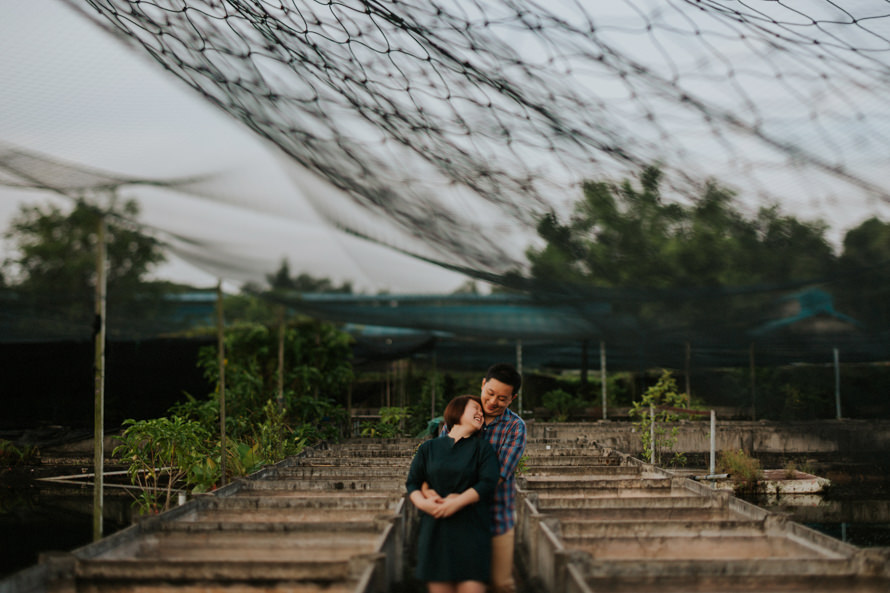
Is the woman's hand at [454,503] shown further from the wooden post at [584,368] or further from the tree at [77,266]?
the wooden post at [584,368]

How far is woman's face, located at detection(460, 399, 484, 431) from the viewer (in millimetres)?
3496

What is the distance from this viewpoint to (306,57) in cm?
482

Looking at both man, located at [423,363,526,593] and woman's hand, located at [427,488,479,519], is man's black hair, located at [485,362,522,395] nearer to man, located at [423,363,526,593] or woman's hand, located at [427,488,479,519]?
man, located at [423,363,526,593]

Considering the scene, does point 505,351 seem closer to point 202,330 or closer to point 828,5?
point 202,330

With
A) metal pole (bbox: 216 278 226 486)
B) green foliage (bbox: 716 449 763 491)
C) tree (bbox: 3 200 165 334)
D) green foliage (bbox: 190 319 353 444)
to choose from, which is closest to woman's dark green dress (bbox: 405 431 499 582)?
tree (bbox: 3 200 165 334)

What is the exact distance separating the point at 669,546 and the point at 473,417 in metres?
2.03

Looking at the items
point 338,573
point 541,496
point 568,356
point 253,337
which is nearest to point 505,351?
point 568,356

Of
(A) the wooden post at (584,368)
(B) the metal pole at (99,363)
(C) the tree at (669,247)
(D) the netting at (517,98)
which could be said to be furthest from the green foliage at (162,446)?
(A) the wooden post at (584,368)

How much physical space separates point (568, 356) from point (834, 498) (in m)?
6.89

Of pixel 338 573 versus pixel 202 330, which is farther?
pixel 202 330

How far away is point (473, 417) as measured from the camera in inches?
138

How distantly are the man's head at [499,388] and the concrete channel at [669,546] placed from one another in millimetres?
836

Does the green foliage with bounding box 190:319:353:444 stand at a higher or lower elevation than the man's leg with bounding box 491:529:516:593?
higher

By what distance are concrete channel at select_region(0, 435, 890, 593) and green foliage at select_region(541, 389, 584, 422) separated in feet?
31.9
